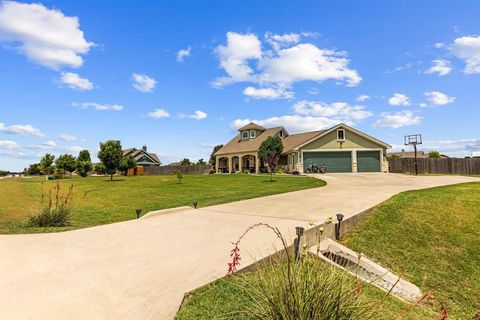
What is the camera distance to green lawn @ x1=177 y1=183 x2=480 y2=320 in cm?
391

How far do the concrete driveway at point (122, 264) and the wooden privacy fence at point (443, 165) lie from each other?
95.8 ft

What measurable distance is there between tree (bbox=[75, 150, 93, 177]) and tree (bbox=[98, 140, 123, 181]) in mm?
17708

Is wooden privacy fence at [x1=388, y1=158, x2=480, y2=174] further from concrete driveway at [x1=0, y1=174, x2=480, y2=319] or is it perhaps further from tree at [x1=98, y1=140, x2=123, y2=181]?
tree at [x1=98, y1=140, x2=123, y2=181]

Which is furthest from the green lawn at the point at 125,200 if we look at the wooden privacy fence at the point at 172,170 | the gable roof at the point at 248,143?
the wooden privacy fence at the point at 172,170

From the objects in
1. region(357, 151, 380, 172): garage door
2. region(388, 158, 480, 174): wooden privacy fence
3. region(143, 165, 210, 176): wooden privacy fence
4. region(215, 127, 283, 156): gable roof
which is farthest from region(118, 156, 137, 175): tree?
region(388, 158, 480, 174): wooden privacy fence

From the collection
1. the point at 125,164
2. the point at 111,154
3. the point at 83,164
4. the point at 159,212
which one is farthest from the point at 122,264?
the point at 83,164

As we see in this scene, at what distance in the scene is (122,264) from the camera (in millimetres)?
4820

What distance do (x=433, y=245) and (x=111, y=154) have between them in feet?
117

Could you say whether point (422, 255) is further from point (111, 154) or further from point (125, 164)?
point (125, 164)

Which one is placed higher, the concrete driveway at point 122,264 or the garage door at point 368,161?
the garage door at point 368,161

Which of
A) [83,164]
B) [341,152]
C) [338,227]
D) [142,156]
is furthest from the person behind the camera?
[142,156]

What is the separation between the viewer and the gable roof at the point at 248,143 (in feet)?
125

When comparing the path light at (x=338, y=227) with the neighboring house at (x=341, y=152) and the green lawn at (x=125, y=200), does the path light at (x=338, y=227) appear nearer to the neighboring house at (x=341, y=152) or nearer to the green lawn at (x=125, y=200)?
the green lawn at (x=125, y=200)

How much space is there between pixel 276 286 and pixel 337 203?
8.30 metres
